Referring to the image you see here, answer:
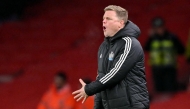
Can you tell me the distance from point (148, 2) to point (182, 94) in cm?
462

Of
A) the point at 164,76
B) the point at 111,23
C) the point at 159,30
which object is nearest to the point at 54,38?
the point at 164,76

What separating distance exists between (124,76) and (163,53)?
437cm

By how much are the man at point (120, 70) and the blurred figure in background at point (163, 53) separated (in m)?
3.91

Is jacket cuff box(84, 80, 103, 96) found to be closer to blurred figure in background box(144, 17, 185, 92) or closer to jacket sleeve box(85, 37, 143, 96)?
A: jacket sleeve box(85, 37, 143, 96)

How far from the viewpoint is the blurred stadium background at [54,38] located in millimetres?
10992

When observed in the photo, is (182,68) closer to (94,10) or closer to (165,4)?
(165,4)

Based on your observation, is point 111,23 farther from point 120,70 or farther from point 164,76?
point 164,76

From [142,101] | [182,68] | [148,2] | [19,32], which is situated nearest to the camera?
[142,101]

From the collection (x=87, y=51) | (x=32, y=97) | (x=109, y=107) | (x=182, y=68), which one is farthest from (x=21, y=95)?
(x=109, y=107)

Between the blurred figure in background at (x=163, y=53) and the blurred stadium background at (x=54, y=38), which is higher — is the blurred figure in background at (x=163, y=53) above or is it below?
below

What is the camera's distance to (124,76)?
438 centimetres

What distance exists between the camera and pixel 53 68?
11.9 m

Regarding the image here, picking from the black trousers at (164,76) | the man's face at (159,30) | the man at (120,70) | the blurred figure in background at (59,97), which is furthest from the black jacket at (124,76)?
the black trousers at (164,76)

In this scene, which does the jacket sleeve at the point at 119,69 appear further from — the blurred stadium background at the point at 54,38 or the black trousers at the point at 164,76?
the blurred stadium background at the point at 54,38
